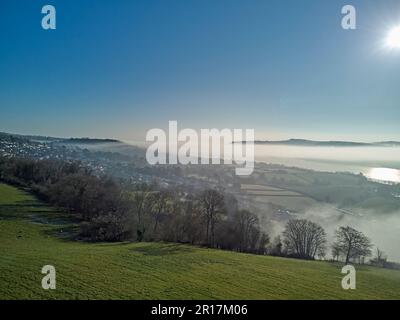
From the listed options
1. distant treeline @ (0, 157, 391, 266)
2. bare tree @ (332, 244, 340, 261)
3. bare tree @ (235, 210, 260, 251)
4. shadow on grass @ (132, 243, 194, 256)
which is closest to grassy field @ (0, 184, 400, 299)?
shadow on grass @ (132, 243, 194, 256)

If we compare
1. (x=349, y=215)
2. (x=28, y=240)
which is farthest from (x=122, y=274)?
(x=349, y=215)

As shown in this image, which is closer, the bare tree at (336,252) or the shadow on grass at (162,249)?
the shadow on grass at (162,249)

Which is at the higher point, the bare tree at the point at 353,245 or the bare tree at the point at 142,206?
the bare tree at the point at 142,206

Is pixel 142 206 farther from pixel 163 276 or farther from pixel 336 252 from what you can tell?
pixel 336 252

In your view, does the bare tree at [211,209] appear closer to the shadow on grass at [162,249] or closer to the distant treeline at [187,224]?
the distant treeline at [187,224]

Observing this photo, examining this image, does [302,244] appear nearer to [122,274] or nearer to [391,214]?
[122,274]

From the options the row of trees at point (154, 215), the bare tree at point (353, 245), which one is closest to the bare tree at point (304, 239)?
the bare tree at point (353, 245)

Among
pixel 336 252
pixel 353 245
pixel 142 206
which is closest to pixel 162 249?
pixel 142 206
